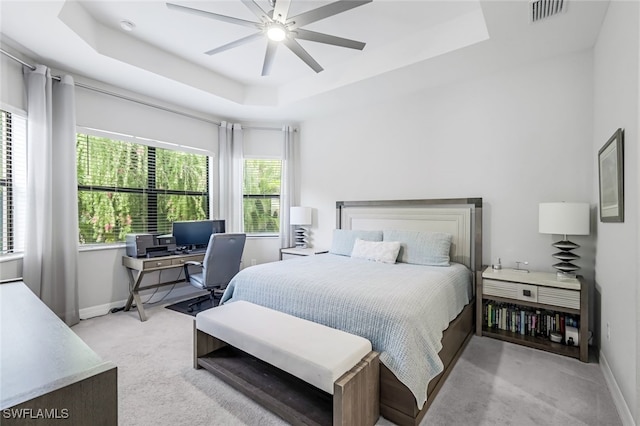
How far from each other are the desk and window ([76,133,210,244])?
1.59 feet

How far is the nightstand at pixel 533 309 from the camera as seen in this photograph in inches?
99.3

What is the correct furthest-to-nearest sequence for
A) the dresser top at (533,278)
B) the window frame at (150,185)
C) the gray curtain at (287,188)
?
the gray curtain at (287,188) → the window frame at (150,185) → the dresser top at (533,278)

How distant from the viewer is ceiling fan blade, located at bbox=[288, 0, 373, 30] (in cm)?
198

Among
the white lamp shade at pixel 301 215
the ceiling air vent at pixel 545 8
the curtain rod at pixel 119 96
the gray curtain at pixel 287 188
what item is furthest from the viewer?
the gray curtain at pixel 287 188

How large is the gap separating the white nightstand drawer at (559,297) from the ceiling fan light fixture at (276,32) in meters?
3.04

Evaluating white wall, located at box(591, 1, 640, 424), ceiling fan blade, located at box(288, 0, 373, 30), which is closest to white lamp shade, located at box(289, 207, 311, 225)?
ceiling fan blade, located at box(288, 0, 373, 30)

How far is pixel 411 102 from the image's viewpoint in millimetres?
3932

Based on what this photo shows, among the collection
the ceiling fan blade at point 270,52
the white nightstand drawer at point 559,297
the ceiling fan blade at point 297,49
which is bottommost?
the white nightstand drawer at point 559,297

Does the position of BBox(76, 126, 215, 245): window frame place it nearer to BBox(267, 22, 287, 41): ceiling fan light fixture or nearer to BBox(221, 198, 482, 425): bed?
BBox(221, 198, 482, 425): bed

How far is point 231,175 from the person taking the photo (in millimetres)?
5027

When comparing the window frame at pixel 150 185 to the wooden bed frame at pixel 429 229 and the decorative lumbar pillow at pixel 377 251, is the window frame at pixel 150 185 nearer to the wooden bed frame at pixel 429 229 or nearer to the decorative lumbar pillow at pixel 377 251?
the wooden bed frame at pixel 429 229

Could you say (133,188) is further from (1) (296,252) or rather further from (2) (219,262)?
(1) (296,252)

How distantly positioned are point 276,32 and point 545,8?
2054 mm

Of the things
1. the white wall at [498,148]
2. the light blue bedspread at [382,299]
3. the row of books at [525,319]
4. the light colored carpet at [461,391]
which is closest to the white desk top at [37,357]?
the light colored carpet at [461,391]
